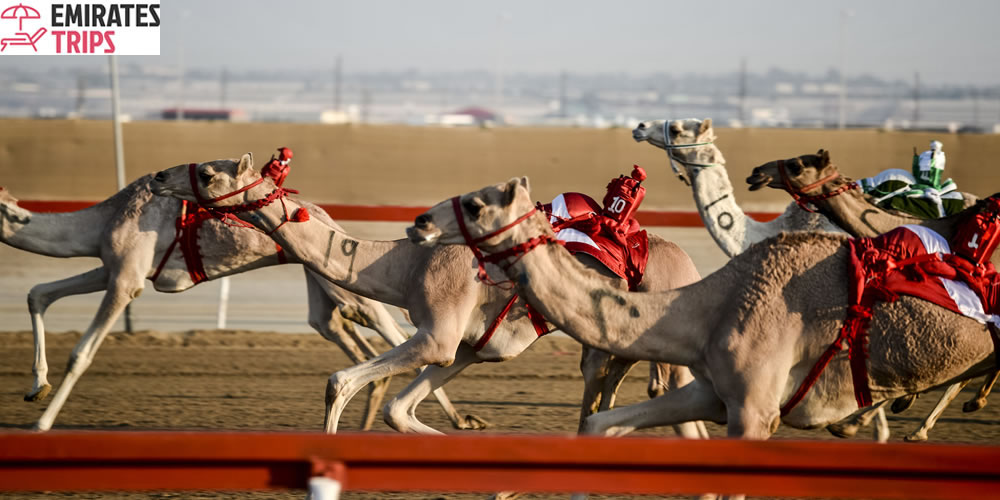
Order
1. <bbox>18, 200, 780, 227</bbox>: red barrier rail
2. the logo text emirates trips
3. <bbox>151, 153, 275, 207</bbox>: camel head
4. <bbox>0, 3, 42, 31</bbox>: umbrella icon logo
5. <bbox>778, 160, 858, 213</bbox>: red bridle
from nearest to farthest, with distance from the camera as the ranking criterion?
1. <bbox>151, 153, 275, 207</bbox>: camel head
2. <bbox>778, 160, 858, 213</bbox>: red bridle
3. <bbox>18, 200, 780, 227</bbox>: red barrier rail
4. the logo text emirates trips
5. <bbox>0, 3, 42, 31</bbox>: umbrella icon logo

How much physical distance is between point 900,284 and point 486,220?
1836 millimetres

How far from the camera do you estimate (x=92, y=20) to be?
13852 mm

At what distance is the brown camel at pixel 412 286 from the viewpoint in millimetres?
6117

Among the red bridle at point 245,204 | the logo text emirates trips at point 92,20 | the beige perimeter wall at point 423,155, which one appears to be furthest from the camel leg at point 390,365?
the beige perimeter wall at point 423,155

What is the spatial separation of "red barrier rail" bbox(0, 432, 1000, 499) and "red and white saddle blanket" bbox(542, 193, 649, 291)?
8.99ft

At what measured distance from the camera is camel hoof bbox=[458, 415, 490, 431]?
25.7 ft

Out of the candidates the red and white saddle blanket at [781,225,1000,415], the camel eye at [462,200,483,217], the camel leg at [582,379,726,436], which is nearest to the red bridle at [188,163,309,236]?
the camel eye at [462,200,483,217]

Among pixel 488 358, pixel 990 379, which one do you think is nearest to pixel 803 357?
pixel 990 379

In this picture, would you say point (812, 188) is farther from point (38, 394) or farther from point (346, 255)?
point (38, 394)

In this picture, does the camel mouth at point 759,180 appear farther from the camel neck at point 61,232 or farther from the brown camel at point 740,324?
the camel neck at point 61,232

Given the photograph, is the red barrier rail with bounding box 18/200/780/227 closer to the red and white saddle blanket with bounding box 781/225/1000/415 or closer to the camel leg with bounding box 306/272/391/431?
the camel leg with bounding box 306/272/391/431

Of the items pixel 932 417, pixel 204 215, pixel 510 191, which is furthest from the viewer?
pixel 204 215

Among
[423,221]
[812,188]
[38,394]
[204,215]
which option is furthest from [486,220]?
[38,394]

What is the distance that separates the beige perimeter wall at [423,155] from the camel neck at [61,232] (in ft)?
57.3
